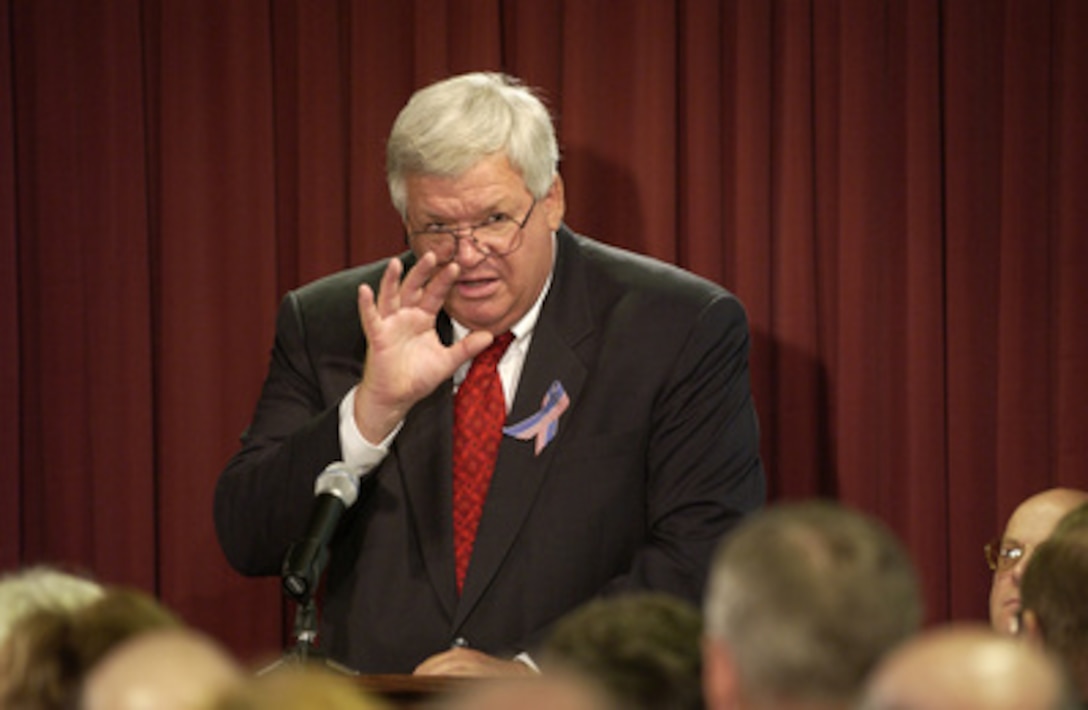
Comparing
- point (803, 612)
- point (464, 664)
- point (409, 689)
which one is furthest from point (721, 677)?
point (464, 664)

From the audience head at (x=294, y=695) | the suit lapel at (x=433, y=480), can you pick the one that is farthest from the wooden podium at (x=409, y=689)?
the audience head at (x=294, y=695)

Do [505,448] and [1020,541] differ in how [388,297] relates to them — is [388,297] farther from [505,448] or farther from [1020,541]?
[1020,541]

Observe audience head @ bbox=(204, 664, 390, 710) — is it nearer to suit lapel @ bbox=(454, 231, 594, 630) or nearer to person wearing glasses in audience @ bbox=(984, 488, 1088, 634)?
suit lapel @ bbox=(454, 231, 594, 630)

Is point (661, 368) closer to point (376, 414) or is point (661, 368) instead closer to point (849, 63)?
point (376, 414)

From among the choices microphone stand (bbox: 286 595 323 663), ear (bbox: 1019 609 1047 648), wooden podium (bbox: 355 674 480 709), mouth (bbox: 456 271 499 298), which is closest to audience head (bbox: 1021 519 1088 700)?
ear (bbox: 1019 609 1047 648)

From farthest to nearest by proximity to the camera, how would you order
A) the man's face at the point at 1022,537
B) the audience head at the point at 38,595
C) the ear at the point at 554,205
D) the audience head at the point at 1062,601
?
the ear at the point at 554,205, the man's face at the point at 1022,537, the audience head at the point at 1062,601, the audience head at the point at 38,595

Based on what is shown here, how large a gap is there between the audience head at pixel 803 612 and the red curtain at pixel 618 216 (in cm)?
281

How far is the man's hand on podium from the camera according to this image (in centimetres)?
282

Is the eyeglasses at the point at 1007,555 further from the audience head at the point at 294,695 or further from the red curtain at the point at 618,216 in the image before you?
the audience head at the point at 294,695

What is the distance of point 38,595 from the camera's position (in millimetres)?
1581

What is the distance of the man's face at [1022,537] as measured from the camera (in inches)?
124

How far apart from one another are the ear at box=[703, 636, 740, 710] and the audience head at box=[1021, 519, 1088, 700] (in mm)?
640

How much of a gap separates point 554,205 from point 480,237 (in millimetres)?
207

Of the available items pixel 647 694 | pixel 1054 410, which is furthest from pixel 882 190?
pixel 647 694
